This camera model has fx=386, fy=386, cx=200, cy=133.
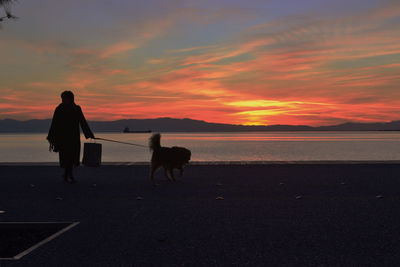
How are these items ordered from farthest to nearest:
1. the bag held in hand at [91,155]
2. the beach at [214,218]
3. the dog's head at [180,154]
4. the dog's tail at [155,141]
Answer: the bag held in hand at [91,155] → the dog's head at [180,154] → the dog's tail at [155,141] → the beach at [214,218]

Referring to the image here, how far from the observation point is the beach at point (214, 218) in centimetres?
461

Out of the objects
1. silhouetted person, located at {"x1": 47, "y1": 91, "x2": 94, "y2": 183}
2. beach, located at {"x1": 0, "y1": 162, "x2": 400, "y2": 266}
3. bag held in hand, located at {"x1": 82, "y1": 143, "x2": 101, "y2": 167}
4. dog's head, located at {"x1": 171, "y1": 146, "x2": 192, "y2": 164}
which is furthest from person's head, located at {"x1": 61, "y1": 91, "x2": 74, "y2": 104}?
dog's head, located at {"x1": 171, "y1": 146, "x2": 192, "y2": 164}

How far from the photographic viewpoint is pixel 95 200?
8438 mm

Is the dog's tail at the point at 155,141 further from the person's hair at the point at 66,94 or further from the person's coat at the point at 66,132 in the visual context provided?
the person's hair at the point at 66,94

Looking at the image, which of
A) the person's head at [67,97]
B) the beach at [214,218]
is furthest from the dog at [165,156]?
the person's head at [67,97]

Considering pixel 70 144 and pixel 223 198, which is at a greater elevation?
pixel 70 144

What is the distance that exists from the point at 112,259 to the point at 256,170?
10.5 metres

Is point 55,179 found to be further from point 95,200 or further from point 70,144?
point 95,200

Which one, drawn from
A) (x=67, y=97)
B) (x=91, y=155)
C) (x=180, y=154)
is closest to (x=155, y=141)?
(x=180, y=154)

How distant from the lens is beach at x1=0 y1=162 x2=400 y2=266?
181 inches

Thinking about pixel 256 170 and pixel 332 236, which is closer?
pixel 332 236

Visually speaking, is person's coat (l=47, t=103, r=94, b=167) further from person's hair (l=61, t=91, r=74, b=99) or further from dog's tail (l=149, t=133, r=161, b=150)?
dog's tail (l=149, t=133, r=161, b=150)

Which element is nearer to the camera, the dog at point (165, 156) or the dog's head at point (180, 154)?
the dog at point (165, 156)

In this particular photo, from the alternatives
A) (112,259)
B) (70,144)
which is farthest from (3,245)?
(70,144)
